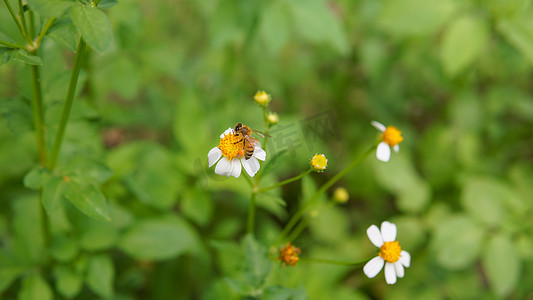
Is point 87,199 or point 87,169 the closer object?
point 87,199

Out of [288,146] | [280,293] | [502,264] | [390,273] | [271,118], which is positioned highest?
[271,118]

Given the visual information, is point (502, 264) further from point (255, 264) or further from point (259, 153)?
point (259, 153)

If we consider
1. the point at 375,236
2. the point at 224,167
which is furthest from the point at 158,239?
the point at 375,236

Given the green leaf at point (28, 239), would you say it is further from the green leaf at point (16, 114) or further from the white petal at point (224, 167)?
the white petal at point (224, 167)

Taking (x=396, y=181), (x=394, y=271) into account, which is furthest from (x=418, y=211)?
(x=394, y=271)

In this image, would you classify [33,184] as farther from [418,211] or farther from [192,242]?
[418,211]

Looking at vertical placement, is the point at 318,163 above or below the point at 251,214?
above

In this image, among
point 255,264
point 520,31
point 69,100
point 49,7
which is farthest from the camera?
point 520,31

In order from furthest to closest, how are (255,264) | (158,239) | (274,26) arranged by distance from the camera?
(274,26) < (158,239) < (255,264)
